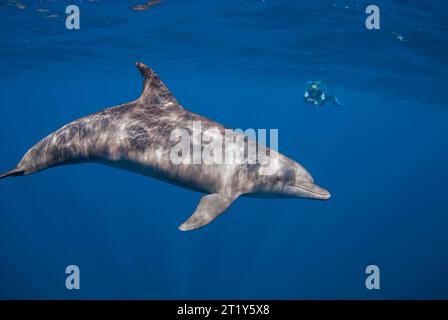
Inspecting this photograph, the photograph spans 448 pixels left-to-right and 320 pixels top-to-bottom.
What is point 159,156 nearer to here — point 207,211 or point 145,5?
point 207,211

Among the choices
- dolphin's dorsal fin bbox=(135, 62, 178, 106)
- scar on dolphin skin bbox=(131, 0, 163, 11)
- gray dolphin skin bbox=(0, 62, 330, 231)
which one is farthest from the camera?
scar on dolphin skin bbox=(131, 0, 163, 11)

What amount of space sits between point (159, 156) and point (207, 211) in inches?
67.0

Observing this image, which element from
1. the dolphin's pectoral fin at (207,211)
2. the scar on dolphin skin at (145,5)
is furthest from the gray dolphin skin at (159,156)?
the scar on dolphin skin at (145,5)

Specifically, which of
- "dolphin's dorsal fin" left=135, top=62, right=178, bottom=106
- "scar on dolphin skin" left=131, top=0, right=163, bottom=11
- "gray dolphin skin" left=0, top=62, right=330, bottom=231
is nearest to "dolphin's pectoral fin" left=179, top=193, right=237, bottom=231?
"gray dolphin skin" left=0, top=62, right=330, bottom=231

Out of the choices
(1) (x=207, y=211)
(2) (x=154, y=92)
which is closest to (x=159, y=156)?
(1) (x=207, y=211)

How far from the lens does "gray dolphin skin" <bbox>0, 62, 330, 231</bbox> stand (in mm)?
7629

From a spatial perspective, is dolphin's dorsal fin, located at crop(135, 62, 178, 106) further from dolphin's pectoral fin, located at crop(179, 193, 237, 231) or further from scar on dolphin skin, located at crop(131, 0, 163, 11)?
scar on dolphin skin, located at crop(131, 0, 163, 11)

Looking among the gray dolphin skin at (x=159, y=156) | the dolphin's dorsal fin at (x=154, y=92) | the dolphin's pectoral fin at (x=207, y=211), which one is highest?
the dolphin's dorsal fin at (x=154, y=92)

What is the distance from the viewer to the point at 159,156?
7.89 metres

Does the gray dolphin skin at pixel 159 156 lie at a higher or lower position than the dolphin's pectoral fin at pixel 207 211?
higher

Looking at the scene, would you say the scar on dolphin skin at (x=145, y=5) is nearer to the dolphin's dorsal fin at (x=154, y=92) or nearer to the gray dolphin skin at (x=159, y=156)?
the gray dolphin skin at (x=159, y=156)

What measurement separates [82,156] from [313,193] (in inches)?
207

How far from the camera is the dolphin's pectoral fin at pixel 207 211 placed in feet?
22.2

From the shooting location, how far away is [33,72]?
138ft
